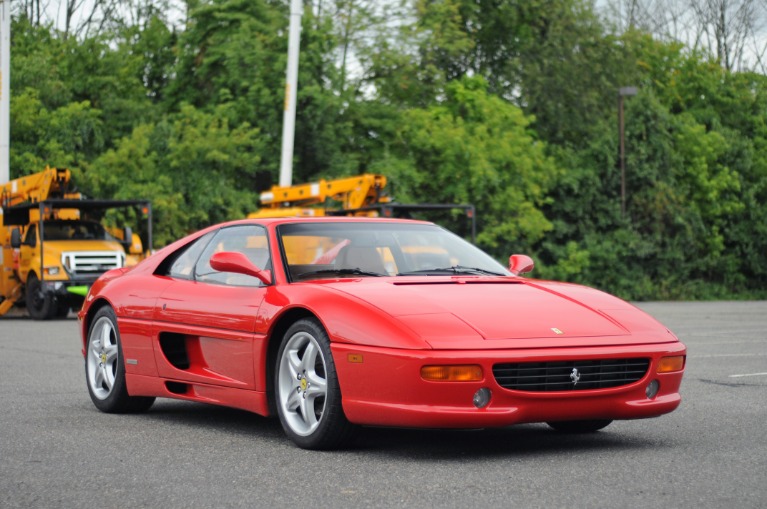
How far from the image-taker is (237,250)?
7.60 m

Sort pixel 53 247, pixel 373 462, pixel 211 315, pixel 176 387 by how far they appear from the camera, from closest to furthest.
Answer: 1. pixel 373 462
2. pixel 211 315
3. pixel 176 387
4. pixel 53 247

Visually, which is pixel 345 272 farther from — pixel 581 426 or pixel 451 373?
pixel 581 426

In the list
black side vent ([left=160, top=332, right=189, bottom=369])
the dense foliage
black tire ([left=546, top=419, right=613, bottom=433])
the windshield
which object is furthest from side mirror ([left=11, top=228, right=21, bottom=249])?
black tire ([left=546, top=419, right=613, bottom=433])

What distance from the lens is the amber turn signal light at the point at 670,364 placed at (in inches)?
249

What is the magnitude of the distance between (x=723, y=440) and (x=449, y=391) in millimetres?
1706

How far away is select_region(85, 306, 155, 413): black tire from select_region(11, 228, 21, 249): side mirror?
1578cm

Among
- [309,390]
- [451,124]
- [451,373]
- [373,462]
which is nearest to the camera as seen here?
[451,373]

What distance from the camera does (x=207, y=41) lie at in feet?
127

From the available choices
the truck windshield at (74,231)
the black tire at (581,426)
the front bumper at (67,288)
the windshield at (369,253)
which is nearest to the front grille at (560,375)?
the black tire at (581,426)

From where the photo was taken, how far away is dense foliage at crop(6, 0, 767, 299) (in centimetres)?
3553

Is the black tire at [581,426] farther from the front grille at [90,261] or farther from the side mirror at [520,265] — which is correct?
the front grille at [90,261]

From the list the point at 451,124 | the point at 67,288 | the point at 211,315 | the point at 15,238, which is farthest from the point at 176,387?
the point at 451,124

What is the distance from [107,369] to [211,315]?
1445mm

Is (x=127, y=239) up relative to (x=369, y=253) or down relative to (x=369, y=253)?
down
